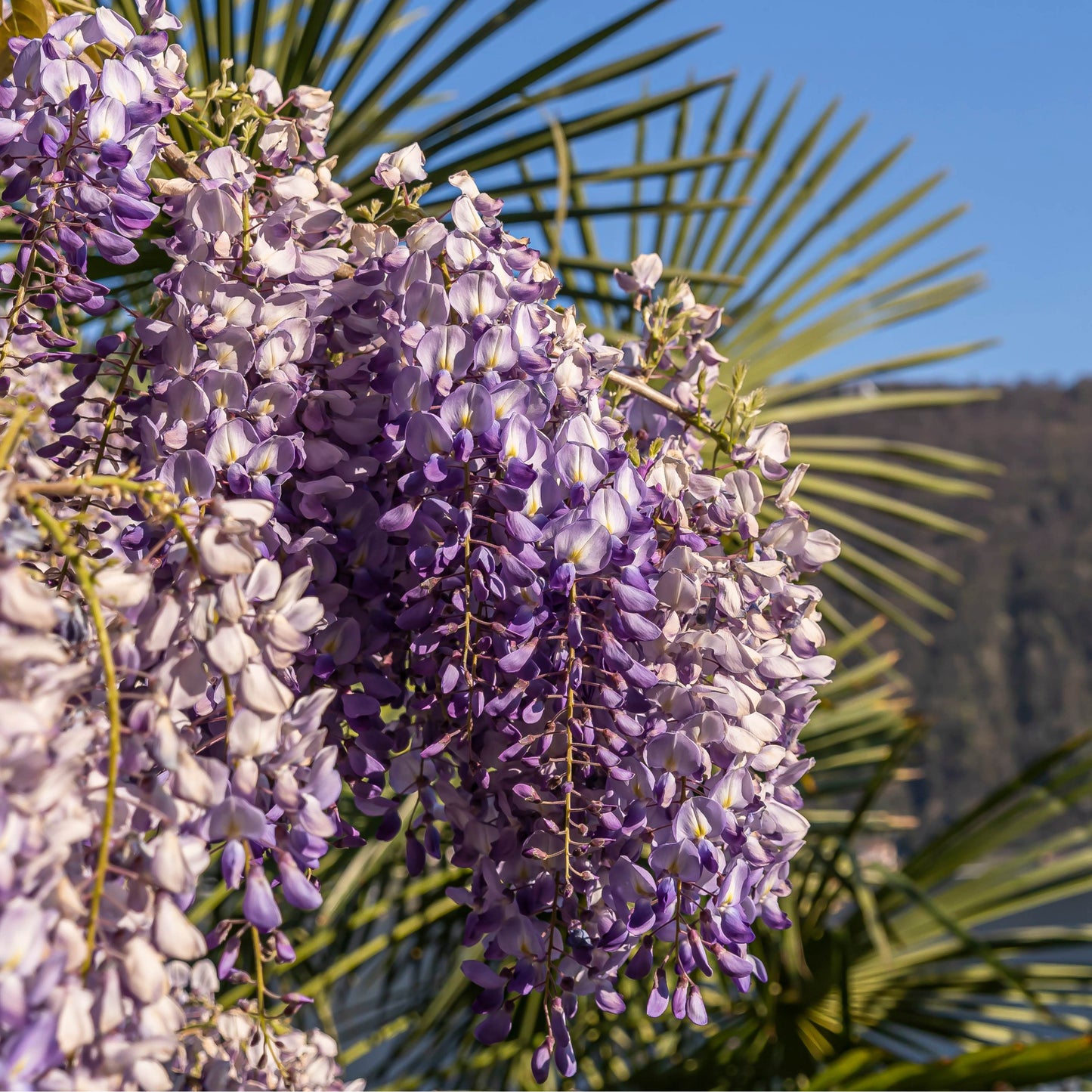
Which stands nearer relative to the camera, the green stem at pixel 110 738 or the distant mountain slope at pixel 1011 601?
the green stem at pixel 110 738

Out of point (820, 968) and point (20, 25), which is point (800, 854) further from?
point (20, 25)

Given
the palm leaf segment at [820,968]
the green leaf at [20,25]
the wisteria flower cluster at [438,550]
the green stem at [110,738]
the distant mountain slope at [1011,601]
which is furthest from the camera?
the distant mountain slope at [1011,601]

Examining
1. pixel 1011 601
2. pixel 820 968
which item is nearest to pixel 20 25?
pixel 820 968

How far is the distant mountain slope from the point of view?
20812mm

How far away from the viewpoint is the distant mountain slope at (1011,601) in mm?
20812

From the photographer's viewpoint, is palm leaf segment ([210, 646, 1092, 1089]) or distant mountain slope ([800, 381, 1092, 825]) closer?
palm leaf segment ([210, 646, 1092, 1089])

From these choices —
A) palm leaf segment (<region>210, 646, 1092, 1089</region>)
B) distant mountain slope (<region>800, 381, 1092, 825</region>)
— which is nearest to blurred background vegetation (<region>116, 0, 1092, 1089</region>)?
palm leaf segment (<region>210, 646, 1092, 1089</region>)

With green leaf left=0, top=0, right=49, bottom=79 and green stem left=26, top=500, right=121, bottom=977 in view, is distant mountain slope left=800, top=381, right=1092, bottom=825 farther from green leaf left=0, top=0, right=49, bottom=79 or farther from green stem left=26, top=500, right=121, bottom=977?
green stem left=26, top=500, right=121, bottom=977

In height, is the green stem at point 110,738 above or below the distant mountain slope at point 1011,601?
below

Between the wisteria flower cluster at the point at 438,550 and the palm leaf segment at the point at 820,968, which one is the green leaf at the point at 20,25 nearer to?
the wisteria flower cluster at the point at 438,550

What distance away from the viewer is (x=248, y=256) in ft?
1.88

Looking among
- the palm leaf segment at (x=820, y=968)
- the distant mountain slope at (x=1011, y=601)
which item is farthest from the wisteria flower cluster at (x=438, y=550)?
the distant mountain slope at (x=1011, y=601)

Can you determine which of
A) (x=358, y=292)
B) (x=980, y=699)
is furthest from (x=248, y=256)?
(x=980, y=699)

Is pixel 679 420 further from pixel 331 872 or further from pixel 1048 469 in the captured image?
pixel 1048 469
